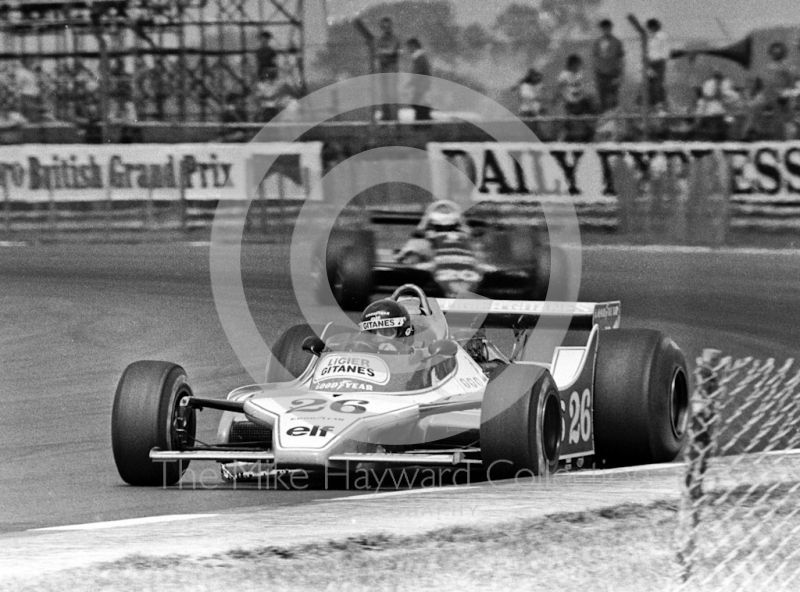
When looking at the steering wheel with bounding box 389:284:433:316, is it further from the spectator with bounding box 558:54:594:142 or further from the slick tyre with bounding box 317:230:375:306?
the spectator with bounding box 558:54:594:142

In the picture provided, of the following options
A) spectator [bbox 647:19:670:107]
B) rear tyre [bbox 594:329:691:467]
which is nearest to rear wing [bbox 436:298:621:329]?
rear tyre [bbox 594:329:691:467]

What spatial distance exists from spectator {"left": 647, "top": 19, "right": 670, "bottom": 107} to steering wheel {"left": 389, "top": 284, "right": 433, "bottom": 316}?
35.5 ft

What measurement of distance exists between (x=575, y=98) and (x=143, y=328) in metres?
8.53

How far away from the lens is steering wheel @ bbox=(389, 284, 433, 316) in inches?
303

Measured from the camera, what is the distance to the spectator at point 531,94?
19.1 meters

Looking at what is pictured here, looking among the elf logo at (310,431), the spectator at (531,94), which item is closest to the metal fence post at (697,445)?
the elf logo at (310,431)

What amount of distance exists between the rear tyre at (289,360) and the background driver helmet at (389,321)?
0.97 meters

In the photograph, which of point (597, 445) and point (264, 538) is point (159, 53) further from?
point (264, 538)

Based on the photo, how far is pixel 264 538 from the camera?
501 cm

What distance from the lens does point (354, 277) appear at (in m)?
11.7

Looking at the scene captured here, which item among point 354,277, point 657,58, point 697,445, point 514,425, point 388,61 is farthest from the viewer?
point 388,61

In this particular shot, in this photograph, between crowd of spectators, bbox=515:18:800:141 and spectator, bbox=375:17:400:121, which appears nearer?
crowd of spectators, bbox=515:18:800:141

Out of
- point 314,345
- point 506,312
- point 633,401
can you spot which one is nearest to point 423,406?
point 314,345

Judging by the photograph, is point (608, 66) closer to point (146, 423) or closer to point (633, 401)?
point (633, 401)
